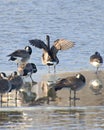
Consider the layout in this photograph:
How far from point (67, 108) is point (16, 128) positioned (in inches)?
88.4

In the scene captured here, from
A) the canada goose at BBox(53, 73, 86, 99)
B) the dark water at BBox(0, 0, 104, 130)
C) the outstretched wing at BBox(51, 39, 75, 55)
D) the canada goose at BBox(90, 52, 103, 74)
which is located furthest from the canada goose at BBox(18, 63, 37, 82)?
the canada goose at BBox(53, 73, 86, 99)

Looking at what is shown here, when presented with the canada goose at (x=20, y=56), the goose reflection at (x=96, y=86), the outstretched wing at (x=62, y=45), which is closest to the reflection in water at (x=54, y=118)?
the goose reflection at (x=96, y=86)

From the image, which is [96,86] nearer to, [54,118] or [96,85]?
[96,85]

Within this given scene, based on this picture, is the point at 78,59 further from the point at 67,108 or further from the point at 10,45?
the point at 67,108

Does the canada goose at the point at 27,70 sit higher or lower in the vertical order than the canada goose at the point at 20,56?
lower

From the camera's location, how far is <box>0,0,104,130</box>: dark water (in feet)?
40.5

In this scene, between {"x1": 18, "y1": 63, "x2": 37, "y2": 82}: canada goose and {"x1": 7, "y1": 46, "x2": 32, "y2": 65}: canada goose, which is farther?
{"x1": 7, "y1": 46, "x2": 32, "y2": 65}: canada goose

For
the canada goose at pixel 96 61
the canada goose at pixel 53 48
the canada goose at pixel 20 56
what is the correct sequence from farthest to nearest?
the canada goose at pixel 53 48, the canada goose at pixel 20 56, the canada goose at pixel 96 61

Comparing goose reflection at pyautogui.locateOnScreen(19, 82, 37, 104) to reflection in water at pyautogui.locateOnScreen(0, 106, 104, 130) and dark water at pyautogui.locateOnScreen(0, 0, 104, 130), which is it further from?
reflection in water at pyautogui.locateOnScreen(0, 106, 104, 130)

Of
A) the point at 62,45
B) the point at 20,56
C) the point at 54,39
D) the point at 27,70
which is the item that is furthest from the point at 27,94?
the point at 54,39

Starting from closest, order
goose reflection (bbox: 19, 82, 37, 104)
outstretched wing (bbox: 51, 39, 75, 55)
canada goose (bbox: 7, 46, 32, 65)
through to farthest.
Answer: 1. goose reflection (bbox: 19, 82, 37, 104)
2. canada goose (bbox: 7, 46, 32, 65)
3. outstretched wing (bbox: 51, 39, 75, 55)

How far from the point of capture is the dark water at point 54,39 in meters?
12.3

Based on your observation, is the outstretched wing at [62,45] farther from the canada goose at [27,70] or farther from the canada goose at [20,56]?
the canada goose at [27,70]

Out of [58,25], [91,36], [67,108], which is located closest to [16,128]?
[67,108]
